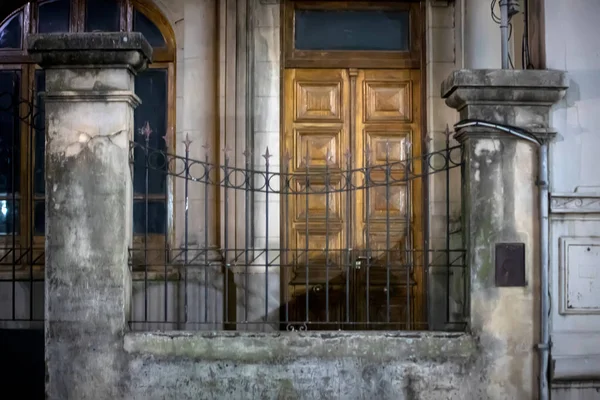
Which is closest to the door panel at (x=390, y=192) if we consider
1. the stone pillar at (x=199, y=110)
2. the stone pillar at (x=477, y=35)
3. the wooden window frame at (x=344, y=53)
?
the wooden window frame at (x=344, y=53)

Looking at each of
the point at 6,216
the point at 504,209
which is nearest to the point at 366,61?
the point at 504,209

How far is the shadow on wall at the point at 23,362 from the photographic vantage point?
7.65 m

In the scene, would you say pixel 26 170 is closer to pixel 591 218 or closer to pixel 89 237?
pixel 89 237

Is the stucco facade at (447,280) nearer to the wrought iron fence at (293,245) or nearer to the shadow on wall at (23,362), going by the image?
the wrought iron fence at (293,245)

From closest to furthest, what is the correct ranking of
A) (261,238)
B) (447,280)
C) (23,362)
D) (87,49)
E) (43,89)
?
(87,49), (447,280), (23,362), (261,238), (43,89)

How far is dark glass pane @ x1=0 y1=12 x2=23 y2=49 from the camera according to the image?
28.1ft

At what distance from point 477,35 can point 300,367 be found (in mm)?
4581

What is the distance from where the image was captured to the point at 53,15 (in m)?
8.54

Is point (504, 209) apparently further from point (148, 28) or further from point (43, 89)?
point (43, 89)

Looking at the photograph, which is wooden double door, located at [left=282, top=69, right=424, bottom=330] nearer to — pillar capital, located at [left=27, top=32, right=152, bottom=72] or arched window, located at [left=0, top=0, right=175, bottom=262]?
arched window, located at [left=0, top=0, right=175, bottom=262]

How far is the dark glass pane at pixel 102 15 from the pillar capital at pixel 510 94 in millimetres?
4532

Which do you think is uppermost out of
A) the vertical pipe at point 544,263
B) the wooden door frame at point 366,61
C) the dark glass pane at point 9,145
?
the wooden door frame at point 366,61

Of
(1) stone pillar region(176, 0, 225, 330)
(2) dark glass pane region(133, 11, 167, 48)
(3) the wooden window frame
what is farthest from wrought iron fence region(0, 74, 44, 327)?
(3) the wooden window frame

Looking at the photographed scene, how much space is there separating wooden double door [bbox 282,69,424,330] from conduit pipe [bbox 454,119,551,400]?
2446 mm
